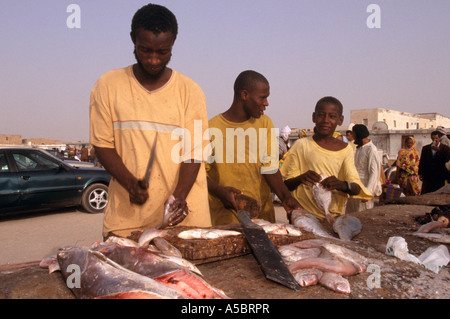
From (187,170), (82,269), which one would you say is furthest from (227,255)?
(82,269)

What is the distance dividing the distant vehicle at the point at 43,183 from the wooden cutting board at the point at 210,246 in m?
6.97

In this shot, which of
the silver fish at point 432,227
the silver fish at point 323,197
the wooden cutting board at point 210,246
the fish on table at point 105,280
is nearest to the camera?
the fish on table at point 105,280

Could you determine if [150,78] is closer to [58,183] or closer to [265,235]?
[265,235]

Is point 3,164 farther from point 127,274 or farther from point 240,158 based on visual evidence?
point 127,274

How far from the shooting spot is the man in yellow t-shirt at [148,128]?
2090 mm

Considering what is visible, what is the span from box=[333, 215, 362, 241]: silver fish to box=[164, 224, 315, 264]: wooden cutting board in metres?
0.79

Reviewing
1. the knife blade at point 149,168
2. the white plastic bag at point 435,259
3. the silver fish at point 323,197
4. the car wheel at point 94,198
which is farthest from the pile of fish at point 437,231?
the car wheel at point 94,198

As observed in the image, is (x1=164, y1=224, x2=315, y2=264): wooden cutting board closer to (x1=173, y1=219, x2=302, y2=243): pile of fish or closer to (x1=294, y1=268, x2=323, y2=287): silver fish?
(x1=173, y1=219, x2=302, y2=243): pile of fish

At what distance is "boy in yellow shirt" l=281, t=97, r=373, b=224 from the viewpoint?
327 centimetres

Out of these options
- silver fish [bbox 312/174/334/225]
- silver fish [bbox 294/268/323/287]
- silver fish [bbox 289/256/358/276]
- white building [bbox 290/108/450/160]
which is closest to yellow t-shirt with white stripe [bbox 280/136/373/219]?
silver fish [bbox 312/174/334/225]

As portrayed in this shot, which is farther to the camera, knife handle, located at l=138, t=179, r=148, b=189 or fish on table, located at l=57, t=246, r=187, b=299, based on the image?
knife handle, located at l=138, t=179, r=148, b=189

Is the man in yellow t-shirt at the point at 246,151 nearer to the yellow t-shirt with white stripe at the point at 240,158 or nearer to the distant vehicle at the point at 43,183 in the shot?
the yellow t-shirt with white stripe at the point at 240,158

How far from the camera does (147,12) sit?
2.06 meters

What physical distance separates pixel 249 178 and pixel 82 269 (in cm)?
186
